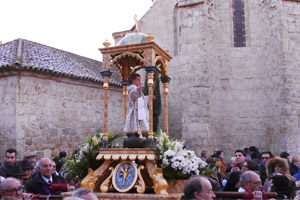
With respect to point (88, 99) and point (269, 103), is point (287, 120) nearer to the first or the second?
point (269, 103)

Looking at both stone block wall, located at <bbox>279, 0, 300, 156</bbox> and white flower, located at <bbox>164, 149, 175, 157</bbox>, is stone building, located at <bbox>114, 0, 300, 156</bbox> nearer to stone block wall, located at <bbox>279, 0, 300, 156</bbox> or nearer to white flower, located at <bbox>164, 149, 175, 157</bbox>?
stone block wall, located at <bbox>279, 0, 300, 156</bbox>

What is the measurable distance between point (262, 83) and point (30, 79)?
33.3 ft

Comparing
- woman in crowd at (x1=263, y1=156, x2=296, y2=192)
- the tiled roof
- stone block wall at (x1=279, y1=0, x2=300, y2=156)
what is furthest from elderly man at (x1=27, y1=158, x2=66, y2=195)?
stone block wall at (x1=279, y1=0, x2=300, y2=156)

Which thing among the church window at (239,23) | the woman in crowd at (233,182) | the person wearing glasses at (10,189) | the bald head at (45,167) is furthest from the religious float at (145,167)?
the church window at (239,23)

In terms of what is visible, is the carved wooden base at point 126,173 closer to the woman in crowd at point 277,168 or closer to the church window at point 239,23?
the woman in crowd at point 277,168

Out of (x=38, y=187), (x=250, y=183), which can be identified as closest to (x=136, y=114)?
(x=38, y=187)

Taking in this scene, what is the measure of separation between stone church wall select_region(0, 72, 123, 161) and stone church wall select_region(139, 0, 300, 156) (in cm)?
405

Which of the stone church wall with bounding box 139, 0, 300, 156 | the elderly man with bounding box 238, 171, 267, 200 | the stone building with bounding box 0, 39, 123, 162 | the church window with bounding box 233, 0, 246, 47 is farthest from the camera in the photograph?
the church window with bounding box 233, 0, 246, 47

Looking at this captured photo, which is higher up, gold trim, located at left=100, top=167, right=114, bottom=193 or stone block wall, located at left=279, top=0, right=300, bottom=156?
stone block wall, located at left=279, top=0, right=300, bottom=156

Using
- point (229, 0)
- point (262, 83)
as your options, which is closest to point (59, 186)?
point (262, 83)

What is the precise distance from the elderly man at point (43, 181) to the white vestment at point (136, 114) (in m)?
1.36

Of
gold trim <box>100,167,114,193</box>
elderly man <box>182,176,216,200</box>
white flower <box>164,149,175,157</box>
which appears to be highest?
white flower <box>164,149,175,157</box>

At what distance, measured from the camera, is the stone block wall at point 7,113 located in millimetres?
10867

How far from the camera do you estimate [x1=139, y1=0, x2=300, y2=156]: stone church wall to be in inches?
570
